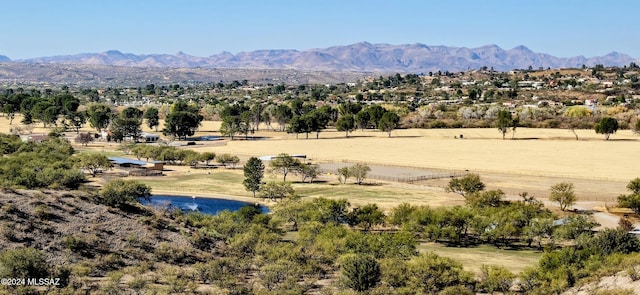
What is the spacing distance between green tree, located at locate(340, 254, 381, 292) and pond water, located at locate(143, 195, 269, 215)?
3492 cm

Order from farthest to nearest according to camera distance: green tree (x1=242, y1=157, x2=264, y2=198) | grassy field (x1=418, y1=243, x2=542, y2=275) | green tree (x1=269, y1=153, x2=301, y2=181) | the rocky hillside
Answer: green tree (x1=269, y1=153, x2=301, y2=181) < green tree (x1=242, y1=157, x2=264, y2=198) < grassy field (x1=418, y1=243, x2=542, y2=275) < the rocky hillside

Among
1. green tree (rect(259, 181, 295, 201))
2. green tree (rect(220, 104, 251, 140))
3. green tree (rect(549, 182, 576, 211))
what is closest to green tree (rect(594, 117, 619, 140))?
green tree (rect(549, 182, 576, 211))

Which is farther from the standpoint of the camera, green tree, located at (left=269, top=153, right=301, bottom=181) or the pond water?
green tree, located at (left=269, top=153, right=301, bottom=181)

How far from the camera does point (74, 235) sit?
4647cm

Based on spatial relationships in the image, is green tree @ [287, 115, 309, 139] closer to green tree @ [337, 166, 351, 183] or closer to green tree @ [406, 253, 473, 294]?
green tree @ [337, 166, 351, 183]

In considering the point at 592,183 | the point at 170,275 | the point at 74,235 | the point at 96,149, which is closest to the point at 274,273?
the point at 170,275

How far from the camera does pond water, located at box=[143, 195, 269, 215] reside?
76375mm

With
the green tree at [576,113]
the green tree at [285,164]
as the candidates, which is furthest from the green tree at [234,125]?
the green tree at [576,113]

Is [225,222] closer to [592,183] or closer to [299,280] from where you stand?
[299,280]

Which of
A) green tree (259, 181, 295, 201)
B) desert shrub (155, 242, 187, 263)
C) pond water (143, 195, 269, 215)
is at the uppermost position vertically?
desert shrub (155, 242, 187, 263)

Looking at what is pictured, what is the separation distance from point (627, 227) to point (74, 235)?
1925 inches

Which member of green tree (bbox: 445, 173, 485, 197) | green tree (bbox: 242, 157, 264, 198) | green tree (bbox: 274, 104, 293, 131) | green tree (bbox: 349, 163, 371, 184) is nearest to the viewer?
green tree (bbox: 445, 173, 485, 197)

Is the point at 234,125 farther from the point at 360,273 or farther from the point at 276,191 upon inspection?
the point at 360,273

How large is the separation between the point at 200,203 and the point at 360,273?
4384 cm
